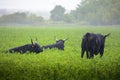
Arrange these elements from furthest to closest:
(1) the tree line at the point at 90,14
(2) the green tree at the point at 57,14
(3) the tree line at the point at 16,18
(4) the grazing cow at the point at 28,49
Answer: (2) the green tree at the point at 57,14, (1) the tree line at the point at 90,14, (3) the tree line at the point at 16,18, (4) the grazing cow at the point at 28,49

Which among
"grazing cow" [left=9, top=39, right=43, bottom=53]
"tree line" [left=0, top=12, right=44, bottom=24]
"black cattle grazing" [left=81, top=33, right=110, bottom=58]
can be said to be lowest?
"grazing cow" [left=9, top=39, right=43, bottom=53]

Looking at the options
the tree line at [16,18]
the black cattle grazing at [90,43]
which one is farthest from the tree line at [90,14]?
the black cattle grazing at [90,43]

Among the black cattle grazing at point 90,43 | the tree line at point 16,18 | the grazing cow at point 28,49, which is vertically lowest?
the grazing cow at point 28,49

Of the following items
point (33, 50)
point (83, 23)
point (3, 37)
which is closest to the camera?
point (33, 50)

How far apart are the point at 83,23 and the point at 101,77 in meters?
30.3

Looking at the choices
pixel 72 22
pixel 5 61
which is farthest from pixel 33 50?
pixel 72 22

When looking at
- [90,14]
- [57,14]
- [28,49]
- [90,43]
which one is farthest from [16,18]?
[90,14]

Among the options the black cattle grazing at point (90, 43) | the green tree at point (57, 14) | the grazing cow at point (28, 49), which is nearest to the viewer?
the black cattle grazing at point (90, 43)

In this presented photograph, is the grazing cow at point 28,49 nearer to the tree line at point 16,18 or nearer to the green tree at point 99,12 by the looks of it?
the tree line at point 16,18

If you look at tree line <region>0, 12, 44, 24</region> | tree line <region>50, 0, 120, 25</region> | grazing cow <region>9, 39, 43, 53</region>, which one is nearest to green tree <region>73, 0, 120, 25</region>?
tree line <region>50, 0, 120, 25</region>

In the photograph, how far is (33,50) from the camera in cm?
1234

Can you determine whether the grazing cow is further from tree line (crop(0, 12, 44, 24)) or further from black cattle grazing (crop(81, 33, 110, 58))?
black cattle grazing (crop(81, 33, 110, 58))

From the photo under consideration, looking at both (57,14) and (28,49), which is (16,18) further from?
(57,14)

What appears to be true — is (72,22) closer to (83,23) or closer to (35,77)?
(83,23)
